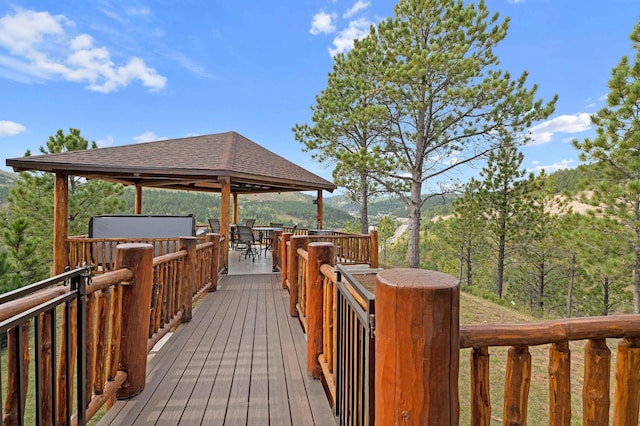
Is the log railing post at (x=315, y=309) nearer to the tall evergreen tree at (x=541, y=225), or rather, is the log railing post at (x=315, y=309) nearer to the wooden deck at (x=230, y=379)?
the wooden deck at (x=230, y=379)

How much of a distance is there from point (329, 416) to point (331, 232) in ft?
28.6

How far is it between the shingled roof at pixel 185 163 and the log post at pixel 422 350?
779 centimetres

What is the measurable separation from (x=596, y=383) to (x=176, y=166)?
A: 8.94 meters

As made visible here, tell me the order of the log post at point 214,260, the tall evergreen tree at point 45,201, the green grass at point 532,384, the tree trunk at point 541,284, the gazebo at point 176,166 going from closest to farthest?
1. the green grass at point 532,384
2. the log post at point 214,260
3. the gazebo at point 176,166
4. the tall evergreen tree at point 45,201
5. the tree trunk at point 541,284

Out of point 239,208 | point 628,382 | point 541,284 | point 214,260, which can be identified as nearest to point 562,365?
point 628,382

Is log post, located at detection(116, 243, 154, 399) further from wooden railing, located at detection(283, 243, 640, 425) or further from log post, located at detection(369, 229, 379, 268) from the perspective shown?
log post, located at detection(369, 229, 379, 268)

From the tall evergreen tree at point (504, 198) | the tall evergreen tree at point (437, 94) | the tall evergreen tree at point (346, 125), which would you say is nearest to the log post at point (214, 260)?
the tall evergreen tree at point (437, 94)

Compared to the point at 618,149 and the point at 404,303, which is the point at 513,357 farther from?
the point at 618,149

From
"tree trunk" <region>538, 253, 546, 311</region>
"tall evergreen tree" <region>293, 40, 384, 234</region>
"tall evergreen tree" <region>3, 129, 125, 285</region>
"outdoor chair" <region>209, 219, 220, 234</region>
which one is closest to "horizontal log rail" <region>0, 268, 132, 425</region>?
"outdoor chair" <region>209, 219, 220, 234</region>

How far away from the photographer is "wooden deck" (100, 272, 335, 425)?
2184mm

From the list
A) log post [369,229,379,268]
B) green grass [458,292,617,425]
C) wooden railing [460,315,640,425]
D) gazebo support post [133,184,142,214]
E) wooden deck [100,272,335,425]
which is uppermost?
gazebo support post [133,184,142,214]

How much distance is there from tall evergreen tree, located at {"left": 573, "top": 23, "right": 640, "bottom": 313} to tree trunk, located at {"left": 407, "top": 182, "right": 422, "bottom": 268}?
580 centimetres

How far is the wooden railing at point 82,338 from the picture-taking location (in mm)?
1294

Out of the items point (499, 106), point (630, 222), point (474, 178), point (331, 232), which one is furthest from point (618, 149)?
point (331, 232)
